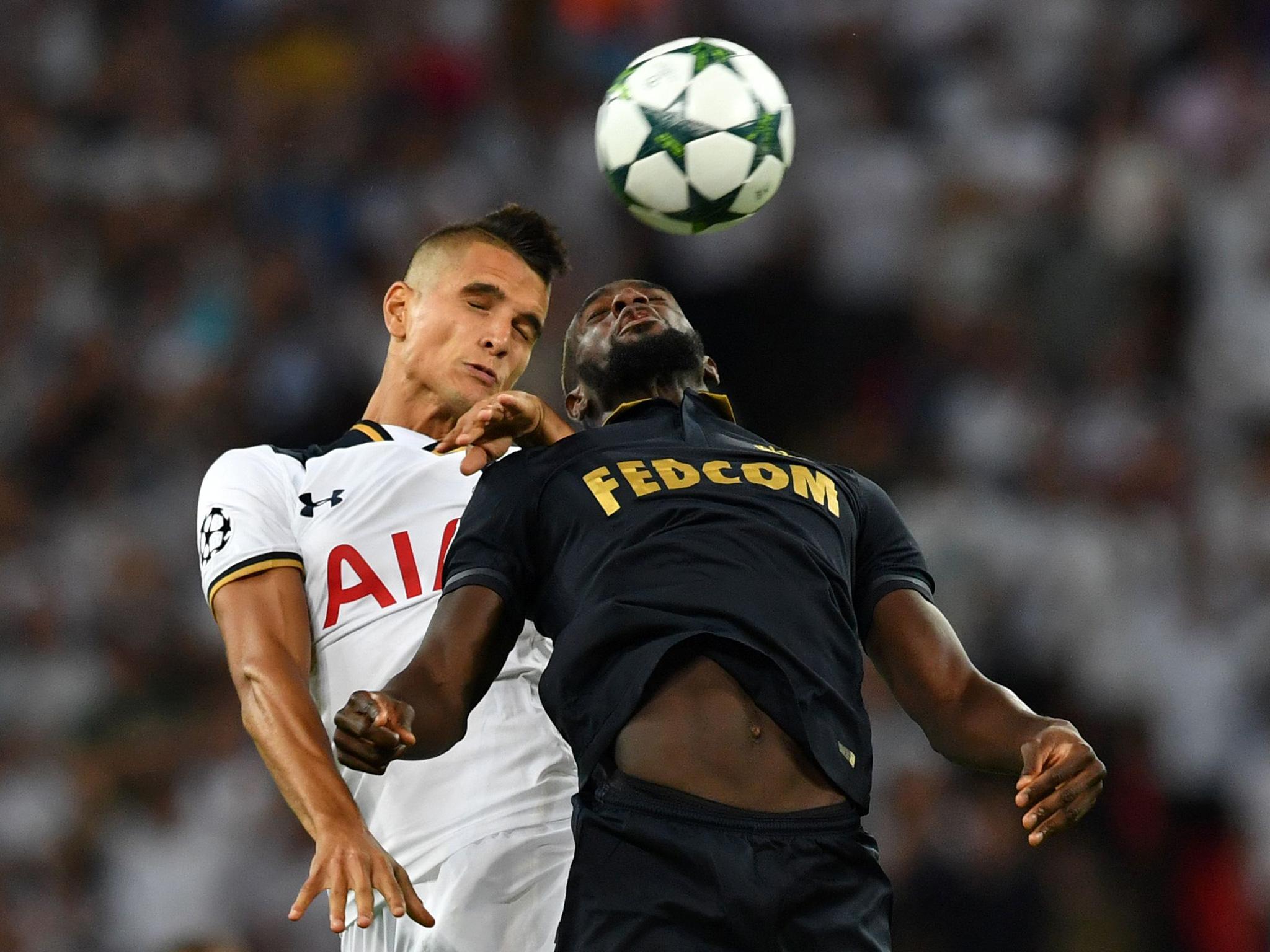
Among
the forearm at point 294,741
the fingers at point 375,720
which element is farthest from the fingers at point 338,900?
the fingers at point 375,720

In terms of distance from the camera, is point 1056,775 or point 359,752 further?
point 1056,775

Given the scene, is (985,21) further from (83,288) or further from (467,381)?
(467,381)

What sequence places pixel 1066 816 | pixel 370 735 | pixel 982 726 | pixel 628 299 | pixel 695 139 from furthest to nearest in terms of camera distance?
pixel 695 139 → pixel 628 299 → pixel 982 726 → pixel 1066 816 → pixel 370 735

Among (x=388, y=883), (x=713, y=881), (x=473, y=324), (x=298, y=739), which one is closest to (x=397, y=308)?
(x=473, y=324)

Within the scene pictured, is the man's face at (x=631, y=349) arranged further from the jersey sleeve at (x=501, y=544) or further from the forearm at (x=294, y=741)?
the forearm at (x=294, y=741)

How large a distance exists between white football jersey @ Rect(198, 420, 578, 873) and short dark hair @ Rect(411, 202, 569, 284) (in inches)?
32.5

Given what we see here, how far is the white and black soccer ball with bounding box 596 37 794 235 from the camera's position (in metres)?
5.03

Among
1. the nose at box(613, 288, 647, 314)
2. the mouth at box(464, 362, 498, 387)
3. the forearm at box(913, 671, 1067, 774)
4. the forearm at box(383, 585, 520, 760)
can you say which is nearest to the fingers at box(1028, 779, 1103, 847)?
Result: the forearm at box(913, 671, 1067, 774)

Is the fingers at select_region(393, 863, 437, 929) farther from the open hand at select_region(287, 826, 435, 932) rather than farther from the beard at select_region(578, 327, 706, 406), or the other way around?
the beard at select_region(578, 327, 706, 406)

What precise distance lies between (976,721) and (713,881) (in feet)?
2.47

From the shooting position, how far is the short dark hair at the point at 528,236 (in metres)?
5.54

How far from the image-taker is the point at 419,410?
17.8 ft

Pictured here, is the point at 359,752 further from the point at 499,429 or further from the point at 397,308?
the point at 397,308

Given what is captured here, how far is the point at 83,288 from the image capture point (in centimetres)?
1051
